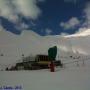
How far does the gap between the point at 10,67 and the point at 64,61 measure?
1.57 ft

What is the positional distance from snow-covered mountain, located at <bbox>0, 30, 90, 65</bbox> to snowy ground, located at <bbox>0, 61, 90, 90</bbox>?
0.16 m

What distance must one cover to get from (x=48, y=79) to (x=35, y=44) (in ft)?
1.27

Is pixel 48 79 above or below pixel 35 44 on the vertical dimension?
below

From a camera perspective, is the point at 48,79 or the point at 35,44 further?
the point at 35,44

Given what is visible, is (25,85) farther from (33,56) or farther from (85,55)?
(85,55)

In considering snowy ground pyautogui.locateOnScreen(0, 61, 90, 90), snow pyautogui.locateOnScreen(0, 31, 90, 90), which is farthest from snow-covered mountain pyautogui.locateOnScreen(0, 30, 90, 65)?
snowy ground pyautogui.locateOnScreen(0, 61, 90, 90)

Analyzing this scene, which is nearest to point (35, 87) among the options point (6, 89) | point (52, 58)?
point (6, 89)

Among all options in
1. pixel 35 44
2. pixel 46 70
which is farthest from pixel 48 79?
pixel 35 44

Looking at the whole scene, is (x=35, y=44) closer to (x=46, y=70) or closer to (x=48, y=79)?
(x=46, y=70)

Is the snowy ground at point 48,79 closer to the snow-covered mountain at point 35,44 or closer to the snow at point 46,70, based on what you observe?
the snow at point 46,70

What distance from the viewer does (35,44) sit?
1844mm

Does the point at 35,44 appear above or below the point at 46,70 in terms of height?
above

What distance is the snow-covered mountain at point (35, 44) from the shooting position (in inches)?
69.3

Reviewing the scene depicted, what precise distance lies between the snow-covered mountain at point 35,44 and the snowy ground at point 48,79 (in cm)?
16
